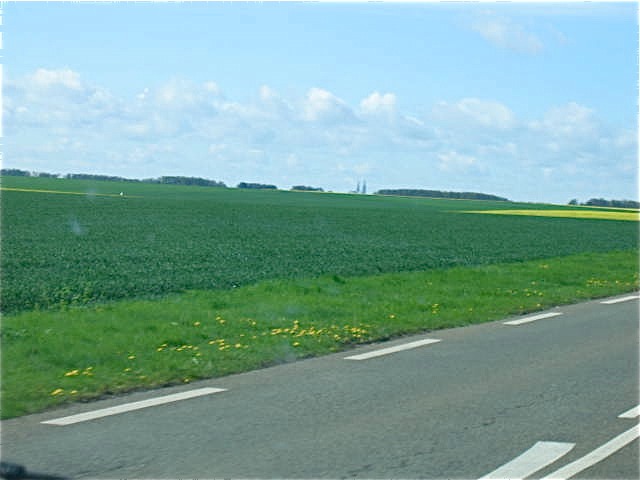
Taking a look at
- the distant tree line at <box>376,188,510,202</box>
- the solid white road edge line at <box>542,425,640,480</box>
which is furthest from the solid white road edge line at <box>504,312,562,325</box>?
the distant tree line at <box>376,188,510,202</box>

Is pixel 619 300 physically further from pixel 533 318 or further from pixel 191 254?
pixel 191 254

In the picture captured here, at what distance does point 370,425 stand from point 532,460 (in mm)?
1323

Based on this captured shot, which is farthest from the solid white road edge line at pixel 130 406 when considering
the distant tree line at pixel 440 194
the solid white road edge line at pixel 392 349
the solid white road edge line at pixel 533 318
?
the distant tree line at pixel 440 194

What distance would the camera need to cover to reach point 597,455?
6.14 m

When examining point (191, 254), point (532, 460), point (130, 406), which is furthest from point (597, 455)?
point (191, 254)

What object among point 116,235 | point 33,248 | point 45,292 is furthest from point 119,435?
point 116,235

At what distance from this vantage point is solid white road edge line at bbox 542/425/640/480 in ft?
18.7

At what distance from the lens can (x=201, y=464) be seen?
5695 mm

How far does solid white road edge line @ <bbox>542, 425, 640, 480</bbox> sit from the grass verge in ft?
12.3

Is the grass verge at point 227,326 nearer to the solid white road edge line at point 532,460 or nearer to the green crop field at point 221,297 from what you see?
the green crop field at point 221,297

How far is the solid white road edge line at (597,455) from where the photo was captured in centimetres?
570

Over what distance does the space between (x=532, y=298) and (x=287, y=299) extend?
15.3ft

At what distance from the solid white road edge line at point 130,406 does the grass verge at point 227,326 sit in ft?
1.38

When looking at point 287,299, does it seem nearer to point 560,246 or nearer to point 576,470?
point 576,470
